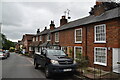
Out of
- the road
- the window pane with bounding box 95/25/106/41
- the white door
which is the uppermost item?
the window pane with bounding box 95/25/106/41

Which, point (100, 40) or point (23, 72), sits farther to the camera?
point (100, 40)

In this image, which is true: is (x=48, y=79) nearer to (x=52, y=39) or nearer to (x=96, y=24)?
(x=96, y=24)

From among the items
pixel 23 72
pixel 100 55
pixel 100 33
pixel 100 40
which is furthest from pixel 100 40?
pixel 23 72

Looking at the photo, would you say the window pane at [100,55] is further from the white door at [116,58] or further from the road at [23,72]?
the road at [23,72]

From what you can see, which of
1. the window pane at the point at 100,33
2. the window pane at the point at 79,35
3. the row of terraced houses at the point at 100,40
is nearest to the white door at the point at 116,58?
the row of terraced houses at the point at 100,40

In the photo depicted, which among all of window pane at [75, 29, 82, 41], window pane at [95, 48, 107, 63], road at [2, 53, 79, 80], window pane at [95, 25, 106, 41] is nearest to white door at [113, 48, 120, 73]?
window pane at [95, 48, 107, 63]

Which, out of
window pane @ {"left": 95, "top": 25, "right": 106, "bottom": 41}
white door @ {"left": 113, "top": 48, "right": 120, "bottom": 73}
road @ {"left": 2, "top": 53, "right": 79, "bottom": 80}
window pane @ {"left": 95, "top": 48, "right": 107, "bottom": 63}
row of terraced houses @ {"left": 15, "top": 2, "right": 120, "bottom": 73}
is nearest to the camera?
road @ {"left": 2, "top": 53, "right": 79, "bottom": 80}

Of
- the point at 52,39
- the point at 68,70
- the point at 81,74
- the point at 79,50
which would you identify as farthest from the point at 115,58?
the point at 52,39

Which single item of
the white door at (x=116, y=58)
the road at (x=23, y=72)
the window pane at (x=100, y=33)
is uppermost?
the window pane at (x=100, y=33)

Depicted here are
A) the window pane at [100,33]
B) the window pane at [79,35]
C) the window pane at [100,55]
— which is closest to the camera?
the window pane at [100,55]

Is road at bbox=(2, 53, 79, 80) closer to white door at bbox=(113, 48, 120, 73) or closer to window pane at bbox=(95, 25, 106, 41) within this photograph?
white door at bbox=(113, 48, 120, 73)

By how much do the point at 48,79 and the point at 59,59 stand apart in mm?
1482

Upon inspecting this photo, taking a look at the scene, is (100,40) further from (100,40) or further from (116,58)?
(116,58)

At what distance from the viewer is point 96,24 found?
443 inches
